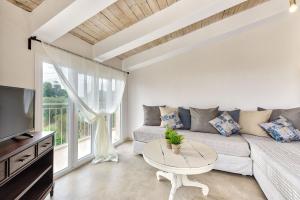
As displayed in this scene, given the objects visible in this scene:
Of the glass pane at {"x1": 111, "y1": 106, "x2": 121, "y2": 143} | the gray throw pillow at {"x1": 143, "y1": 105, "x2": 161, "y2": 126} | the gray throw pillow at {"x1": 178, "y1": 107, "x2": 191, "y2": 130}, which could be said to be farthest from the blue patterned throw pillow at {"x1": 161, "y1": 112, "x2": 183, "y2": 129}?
the glass pane at {"x1": 111, "y1": 106, "x2": 121, "y2": 143}

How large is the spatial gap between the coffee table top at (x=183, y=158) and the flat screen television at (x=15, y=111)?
1.28 m

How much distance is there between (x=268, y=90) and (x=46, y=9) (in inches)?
150

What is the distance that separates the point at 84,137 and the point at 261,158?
2.84 m

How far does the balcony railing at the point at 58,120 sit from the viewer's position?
7.48ft

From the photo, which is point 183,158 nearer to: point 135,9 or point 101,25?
point 135,9

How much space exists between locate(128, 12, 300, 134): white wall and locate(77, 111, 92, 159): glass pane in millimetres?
1684

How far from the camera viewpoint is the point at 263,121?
2750 millimetres

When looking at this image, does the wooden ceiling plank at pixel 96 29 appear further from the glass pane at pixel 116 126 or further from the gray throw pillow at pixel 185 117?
the gray throw pillow at pixel 185 117

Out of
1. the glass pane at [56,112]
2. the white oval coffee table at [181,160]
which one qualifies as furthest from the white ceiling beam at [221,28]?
the white oval coffee table at [181,160]

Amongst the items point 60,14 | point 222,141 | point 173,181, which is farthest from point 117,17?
point 222,141

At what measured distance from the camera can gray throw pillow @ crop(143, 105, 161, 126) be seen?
3.65m

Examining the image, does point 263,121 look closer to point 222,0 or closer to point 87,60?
point 222,0

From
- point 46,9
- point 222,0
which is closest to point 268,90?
point 222,0

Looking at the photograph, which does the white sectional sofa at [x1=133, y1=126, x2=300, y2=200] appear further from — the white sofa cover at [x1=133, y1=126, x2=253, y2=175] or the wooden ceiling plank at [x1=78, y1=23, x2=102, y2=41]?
the wooden ceiling plank at [x1=78, y1=23, x2=102, y2=41]
